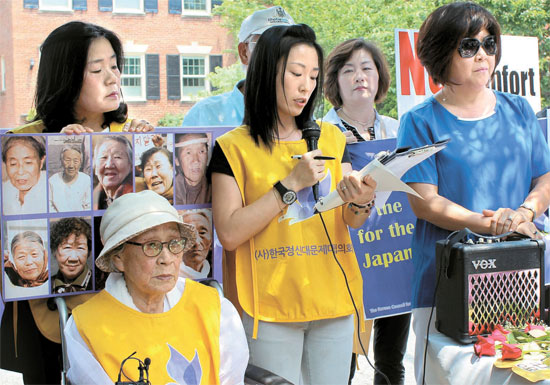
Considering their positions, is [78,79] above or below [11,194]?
above

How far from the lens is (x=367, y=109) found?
4043 mm

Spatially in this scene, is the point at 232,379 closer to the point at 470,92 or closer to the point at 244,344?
the point at 244,344

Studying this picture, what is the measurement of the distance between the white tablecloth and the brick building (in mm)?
28366

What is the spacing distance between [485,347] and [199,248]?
44.8 inches

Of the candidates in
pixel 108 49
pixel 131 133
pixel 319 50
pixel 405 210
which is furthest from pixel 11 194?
pixel 405 210

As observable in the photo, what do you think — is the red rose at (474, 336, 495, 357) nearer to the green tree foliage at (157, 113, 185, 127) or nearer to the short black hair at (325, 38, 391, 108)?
the short black hair at (325, 38, 391, 108)

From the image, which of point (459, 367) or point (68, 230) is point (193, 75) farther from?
point (459, 367)

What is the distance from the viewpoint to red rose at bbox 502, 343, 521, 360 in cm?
235

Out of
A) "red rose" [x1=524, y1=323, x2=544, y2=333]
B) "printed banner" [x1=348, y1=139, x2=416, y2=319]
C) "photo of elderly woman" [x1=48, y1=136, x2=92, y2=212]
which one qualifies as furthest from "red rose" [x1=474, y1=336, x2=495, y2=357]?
"photo of elderly woman" [x1=48, y1=136, x2=92, y2=212]

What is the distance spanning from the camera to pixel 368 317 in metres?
3.76

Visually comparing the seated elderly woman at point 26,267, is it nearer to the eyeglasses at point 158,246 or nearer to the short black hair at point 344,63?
the eyeglasses at point 158,246

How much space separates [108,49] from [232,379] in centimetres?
139

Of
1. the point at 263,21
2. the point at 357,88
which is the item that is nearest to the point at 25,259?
the point at 263,21

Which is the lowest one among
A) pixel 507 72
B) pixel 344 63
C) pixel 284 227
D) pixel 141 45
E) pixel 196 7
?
pixel 284 227
